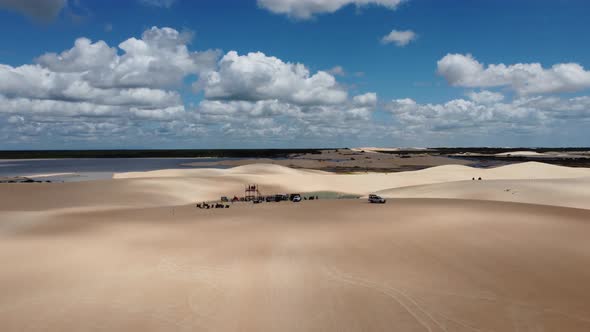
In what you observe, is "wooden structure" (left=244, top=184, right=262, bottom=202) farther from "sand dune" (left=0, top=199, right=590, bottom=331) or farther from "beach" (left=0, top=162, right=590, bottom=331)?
"sand dune" (left=0, top=199, right=590, bottom=331)

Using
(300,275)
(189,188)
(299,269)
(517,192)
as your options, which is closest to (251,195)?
(189,188)

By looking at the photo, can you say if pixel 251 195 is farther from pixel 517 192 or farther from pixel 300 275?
pixel 300 275

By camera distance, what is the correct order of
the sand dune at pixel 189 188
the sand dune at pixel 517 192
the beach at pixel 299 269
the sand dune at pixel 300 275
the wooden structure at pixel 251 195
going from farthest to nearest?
the wooden structure at pixel 251 195 → the sand dune at pixel 189 188 → the sand dune at pixel 517 192 → the beach at pixel 299 269 → the sand dune at pixel 300 275

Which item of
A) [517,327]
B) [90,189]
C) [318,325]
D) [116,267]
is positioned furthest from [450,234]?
[90,189]

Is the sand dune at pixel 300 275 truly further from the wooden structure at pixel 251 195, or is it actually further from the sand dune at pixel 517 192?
the wooden structure at pixel 251 195

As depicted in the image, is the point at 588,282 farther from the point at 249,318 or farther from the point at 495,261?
the point at 249,318

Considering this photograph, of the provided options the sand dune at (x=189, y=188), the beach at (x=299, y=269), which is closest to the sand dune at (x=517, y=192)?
the sand dune at (x=189, y=188)

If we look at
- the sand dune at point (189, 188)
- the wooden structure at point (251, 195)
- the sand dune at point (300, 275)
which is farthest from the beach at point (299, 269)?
the wooden structure at point (251, 195)

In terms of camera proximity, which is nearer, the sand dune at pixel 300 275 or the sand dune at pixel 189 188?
the sand dune at pixel 300 275

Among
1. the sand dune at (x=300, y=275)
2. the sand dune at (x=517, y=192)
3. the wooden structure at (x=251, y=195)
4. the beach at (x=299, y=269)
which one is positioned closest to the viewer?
the sand dune at (x=300, y=275)
